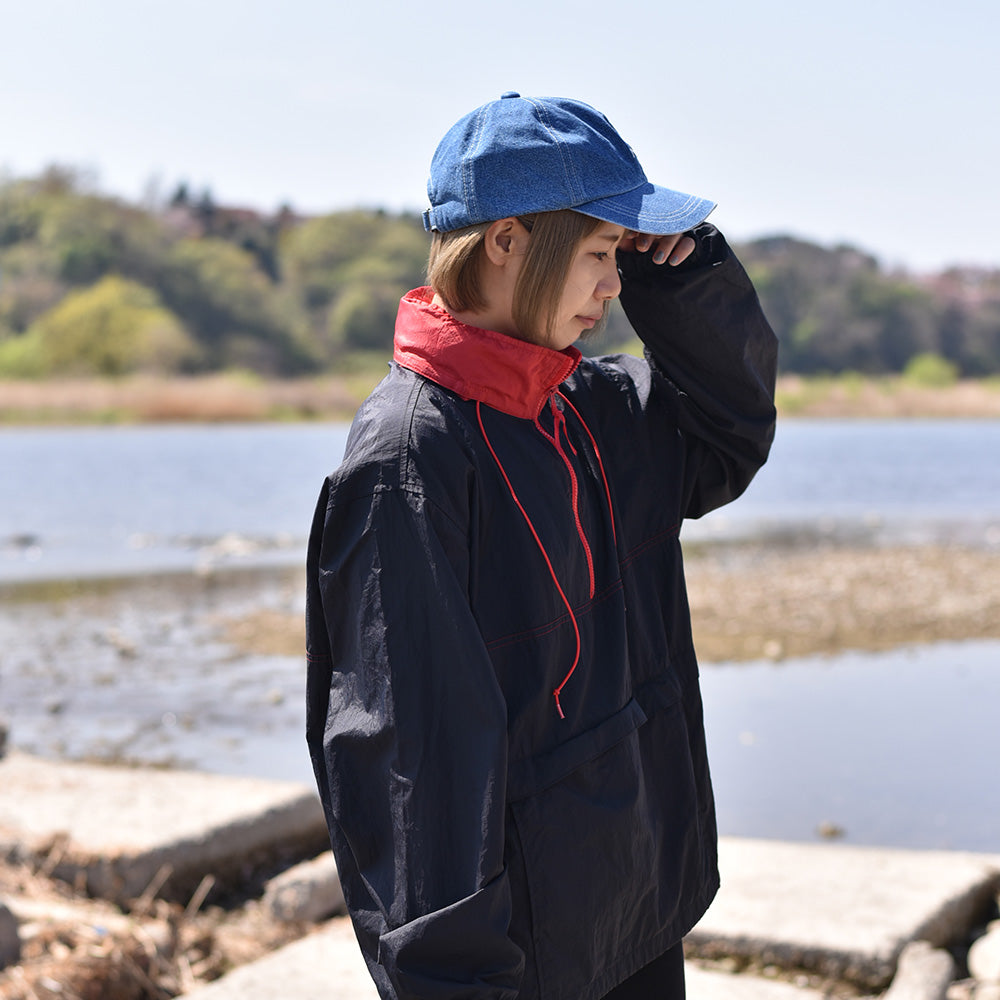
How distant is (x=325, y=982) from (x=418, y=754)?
1.62 meters

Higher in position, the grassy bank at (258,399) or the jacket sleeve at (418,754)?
the jacket sleeve at (418,754)

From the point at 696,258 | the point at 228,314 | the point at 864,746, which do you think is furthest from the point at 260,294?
the point at 696,258

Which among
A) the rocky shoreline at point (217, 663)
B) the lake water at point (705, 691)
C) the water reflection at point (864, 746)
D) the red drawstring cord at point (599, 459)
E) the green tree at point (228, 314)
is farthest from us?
the green tree at point (228, 314)

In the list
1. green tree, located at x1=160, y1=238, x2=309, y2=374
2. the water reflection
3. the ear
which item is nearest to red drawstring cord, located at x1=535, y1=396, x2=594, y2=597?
the ear

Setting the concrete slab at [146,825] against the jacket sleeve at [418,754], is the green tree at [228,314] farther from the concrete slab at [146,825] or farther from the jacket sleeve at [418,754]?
the jacket sleeve at [418,754]

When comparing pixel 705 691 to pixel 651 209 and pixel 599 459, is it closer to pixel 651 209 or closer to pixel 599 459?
pixel 599 459

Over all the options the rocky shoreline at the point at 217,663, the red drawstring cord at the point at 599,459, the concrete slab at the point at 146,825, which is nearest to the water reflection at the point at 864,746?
the rocky shoreline at the point at 217,663

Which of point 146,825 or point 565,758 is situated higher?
point 565,758

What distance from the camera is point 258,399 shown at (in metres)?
41.7

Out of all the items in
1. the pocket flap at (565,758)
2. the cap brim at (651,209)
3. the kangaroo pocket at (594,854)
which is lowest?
the kangaroo pocket at (594,854)

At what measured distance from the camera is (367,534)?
55.9 inches

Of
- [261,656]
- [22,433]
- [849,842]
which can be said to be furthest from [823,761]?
[22,433]

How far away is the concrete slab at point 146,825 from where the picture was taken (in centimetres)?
345

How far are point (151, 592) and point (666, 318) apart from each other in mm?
9558
